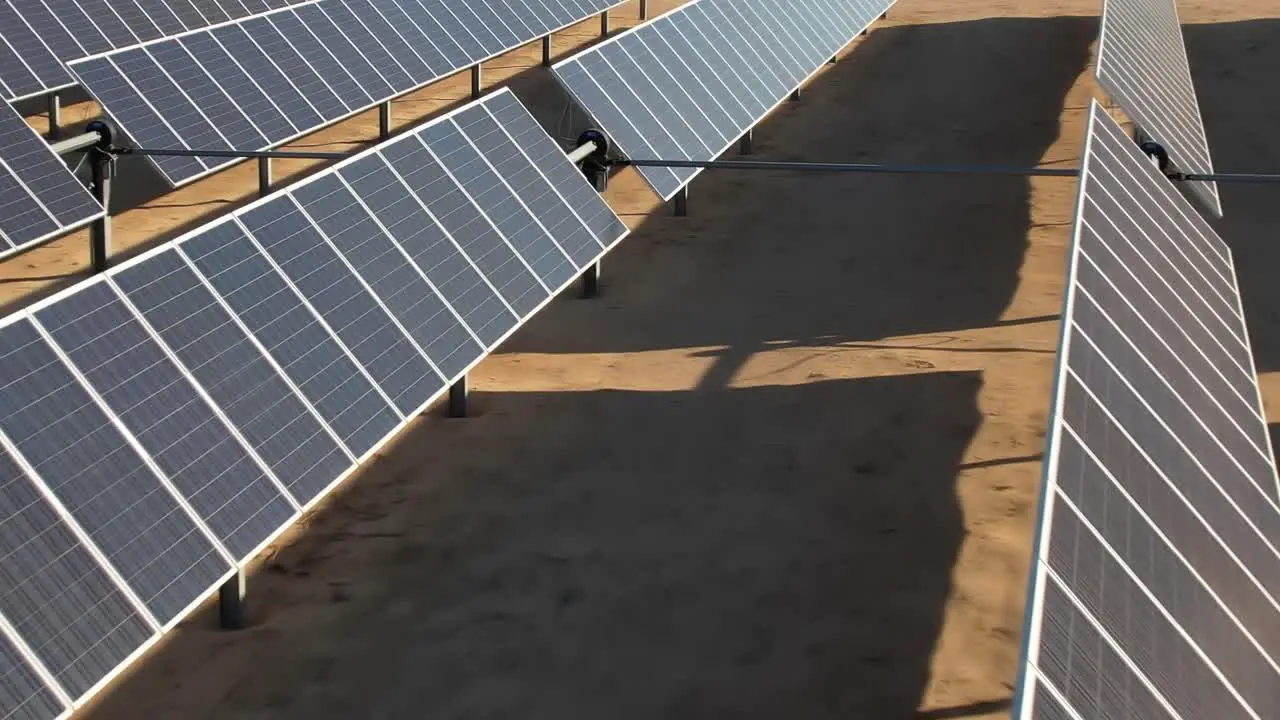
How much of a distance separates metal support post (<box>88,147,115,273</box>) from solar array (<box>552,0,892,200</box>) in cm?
495

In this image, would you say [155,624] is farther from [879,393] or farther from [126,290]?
[879,393]

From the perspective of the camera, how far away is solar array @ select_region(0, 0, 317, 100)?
815 inches

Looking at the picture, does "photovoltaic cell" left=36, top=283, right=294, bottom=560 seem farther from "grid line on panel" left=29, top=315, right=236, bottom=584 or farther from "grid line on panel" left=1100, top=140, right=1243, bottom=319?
"grid line on panel" left=1100, top=140, right=1243, bottom=319

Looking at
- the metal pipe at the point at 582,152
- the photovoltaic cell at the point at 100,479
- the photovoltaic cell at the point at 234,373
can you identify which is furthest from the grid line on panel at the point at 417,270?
the metal pipe at the point at 582,152

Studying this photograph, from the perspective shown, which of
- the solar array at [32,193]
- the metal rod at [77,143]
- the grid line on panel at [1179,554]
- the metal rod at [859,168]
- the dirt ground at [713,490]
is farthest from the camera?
the metal rod at [77,143]

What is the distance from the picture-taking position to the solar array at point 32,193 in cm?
1473

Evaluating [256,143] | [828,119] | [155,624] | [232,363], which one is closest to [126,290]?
[232,363]

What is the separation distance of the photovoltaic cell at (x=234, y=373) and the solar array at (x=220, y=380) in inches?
0.5

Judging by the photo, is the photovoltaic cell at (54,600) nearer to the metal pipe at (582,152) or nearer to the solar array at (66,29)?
the metal pipe at (582,152)

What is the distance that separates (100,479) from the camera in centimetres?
771

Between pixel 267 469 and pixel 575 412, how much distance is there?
16.4 ft

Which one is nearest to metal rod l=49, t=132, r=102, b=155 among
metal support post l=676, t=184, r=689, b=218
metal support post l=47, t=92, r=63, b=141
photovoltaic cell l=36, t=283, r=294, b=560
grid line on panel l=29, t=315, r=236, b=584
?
metal support post l=47, t=92, r=63, b=141

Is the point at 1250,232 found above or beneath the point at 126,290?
beneath

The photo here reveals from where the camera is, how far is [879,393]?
14016mm
